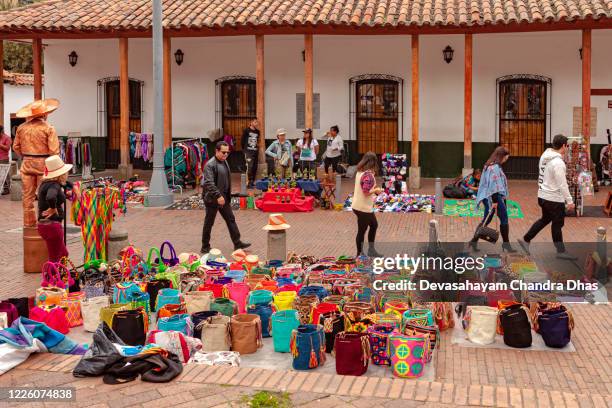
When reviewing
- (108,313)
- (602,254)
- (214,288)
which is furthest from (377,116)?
(108,313)

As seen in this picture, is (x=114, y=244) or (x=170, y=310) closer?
(x=170, y=310)

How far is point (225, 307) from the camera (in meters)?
8.87

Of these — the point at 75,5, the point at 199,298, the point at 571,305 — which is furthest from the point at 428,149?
the point at 199,298

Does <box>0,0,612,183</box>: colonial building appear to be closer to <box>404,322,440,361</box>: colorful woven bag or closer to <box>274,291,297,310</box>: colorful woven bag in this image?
<box>274,291,297,310</box>: colorful woven bag

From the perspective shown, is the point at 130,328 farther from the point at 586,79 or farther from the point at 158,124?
the point at 586,79

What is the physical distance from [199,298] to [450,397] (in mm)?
3446

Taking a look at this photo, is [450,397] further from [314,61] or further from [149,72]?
[149,72]

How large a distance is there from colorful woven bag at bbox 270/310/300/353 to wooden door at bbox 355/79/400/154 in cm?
1527

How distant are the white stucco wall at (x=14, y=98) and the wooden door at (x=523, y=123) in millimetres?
18646

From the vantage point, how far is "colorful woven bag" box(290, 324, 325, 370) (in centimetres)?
754

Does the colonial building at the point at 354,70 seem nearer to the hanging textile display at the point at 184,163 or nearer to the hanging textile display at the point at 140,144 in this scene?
the hanging textile display at the point at 140,144

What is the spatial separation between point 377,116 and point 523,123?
12.5ft

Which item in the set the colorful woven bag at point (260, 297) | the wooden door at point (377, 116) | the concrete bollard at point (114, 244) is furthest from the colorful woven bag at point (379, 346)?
the wooden door at point (377, 116)

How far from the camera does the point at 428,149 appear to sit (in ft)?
74.7
